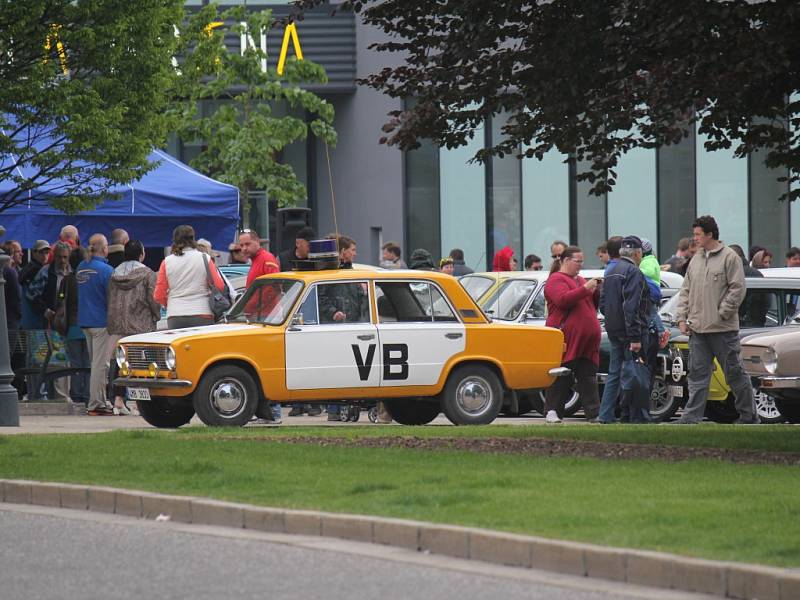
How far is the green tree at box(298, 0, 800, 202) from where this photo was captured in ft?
40.0

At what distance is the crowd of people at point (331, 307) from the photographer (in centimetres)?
1688

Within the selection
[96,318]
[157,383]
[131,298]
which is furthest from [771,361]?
[96,318]

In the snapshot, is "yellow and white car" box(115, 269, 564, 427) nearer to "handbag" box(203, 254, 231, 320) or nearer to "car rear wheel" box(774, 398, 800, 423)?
"handbag" box(203, 254, 231, 320)

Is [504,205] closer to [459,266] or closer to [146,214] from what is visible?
[459,266]

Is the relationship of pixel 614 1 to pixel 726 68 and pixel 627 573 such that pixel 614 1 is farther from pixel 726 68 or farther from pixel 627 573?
pixel 627 573

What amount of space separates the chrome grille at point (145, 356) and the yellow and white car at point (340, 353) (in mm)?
13

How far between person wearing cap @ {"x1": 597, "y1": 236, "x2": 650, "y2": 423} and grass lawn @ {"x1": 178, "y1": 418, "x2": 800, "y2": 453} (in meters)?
1.67

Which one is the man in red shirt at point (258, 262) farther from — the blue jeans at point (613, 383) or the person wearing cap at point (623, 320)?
the blue jeans at point (613, 383)

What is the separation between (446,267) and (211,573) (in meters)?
15.4

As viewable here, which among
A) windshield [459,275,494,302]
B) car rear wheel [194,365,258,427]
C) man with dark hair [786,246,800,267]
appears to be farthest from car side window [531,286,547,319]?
man with dark hair [786,246,800,267]

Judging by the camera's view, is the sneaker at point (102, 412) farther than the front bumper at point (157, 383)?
Yes

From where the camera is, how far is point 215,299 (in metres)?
18.3

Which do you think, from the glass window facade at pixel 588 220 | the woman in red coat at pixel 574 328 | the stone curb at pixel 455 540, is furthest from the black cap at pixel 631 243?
the glass window facade at pixel 588 220

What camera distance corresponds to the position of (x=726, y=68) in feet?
40.0
